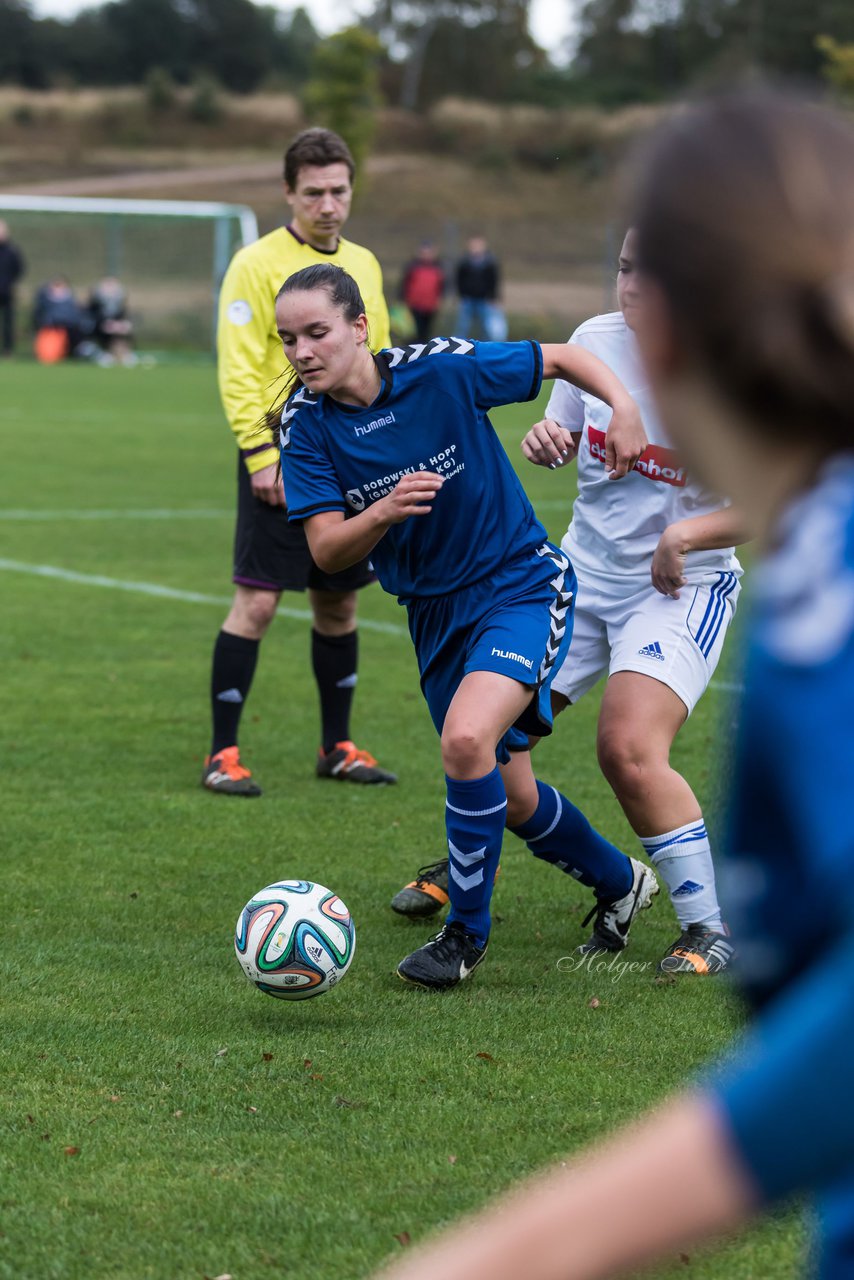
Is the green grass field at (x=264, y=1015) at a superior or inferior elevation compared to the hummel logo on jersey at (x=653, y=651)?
inferior

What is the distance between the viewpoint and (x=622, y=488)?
450cm

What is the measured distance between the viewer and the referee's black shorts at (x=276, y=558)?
6.05 meters

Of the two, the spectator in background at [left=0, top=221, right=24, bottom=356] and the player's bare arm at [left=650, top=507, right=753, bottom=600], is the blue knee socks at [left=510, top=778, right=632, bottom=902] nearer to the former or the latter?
the player's bare arm at [left=650, top=507, right=753, bottom=600]

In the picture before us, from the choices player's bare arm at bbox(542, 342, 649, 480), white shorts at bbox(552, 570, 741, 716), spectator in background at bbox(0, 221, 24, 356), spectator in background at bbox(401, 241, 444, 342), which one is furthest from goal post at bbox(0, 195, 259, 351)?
player's bare arm at bbox(542, 342, 649, 480)

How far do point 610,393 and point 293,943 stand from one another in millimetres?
1555

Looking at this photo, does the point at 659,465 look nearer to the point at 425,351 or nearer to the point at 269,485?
the point at 425,351

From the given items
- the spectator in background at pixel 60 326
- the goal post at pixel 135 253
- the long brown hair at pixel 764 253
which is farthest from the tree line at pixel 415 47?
the long brown hair at pixel 764 253

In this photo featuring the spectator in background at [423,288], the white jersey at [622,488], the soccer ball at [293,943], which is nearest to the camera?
the soccer ball at [293,943]

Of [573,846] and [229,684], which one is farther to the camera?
[229,684]

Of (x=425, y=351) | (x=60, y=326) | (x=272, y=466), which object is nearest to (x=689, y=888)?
(x=425, y=351)

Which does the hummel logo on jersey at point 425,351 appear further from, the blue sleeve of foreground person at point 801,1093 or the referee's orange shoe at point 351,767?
the blue sleeve of foreground person at point 801,1093

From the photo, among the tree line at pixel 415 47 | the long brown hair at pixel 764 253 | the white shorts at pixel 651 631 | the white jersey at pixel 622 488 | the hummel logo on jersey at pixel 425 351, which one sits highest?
the long brown hair at pixel 764 253

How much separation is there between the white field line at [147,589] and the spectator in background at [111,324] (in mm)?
20266

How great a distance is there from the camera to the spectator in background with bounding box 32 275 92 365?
99.6 feet
